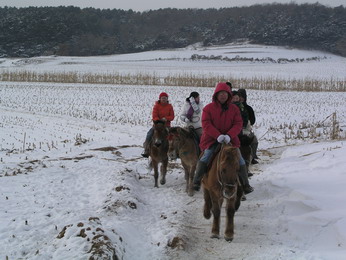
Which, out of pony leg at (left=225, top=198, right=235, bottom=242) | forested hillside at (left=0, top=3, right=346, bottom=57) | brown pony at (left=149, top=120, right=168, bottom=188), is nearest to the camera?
pony leg at (left=225, top=198, right=235, bottom=242)

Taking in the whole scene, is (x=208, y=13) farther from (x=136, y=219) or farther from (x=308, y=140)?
(x=136, y=219)

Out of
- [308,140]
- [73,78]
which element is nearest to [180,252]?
[308,140]

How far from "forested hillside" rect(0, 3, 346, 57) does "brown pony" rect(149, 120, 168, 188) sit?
268 ft

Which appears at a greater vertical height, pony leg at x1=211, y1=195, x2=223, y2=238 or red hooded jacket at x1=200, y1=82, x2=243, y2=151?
red hooded jacket at x1=200, y1=82, x2=243, y2=151

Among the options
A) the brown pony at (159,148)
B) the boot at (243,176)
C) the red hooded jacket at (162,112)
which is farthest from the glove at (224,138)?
the red hooded jacket at (162,112)

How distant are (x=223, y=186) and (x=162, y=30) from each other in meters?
104

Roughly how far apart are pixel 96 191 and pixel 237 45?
82.5 metres

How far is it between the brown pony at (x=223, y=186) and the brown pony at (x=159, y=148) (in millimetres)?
2599

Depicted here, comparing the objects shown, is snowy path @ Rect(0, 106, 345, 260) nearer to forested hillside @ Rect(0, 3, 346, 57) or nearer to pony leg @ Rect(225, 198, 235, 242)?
pony leg @ Rect(225, 198, 235, 242)

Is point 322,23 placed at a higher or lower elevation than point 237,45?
higher

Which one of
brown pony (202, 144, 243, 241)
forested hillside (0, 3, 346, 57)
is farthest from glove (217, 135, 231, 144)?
forested hillside (0, 3, 346, 57)

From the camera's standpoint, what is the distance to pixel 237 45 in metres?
84.9

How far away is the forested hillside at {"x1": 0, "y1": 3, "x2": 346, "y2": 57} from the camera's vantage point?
84625mm

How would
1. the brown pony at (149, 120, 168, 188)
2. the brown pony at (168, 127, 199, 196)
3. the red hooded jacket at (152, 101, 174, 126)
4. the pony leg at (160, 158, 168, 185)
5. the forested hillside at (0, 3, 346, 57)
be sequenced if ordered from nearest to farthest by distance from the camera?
the brown pony at (168, 127, 199, 196), the brown pony at (149, 120, 168, 188), the pony leg at (160, 158, 168, 185), the red hooded jacket at (152, 101, 174, 126), the forested hillside at (0, 3, 346, 57)
